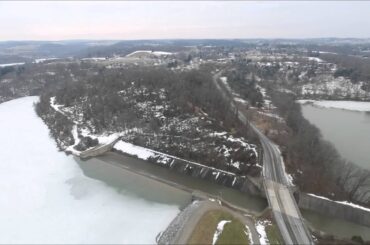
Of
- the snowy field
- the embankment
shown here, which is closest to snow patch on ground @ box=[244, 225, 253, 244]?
the snowy field

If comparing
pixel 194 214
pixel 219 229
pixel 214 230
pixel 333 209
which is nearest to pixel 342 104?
pixel 333 209

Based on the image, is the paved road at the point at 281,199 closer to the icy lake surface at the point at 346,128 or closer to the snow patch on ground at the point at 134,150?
the icy lake surface at the point at 346,128

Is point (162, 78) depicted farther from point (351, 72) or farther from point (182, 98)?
point (351, 72)

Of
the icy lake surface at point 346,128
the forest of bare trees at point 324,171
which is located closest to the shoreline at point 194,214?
the forest of bare trees at point 324,171

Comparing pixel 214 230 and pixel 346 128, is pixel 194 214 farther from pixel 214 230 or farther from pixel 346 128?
pixel 346 128

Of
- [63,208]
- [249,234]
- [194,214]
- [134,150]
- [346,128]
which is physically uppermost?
[194,214]

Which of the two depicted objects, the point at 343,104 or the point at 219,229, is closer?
the point at 219,229

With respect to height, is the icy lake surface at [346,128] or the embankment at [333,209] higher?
the embankment at [333,209]
